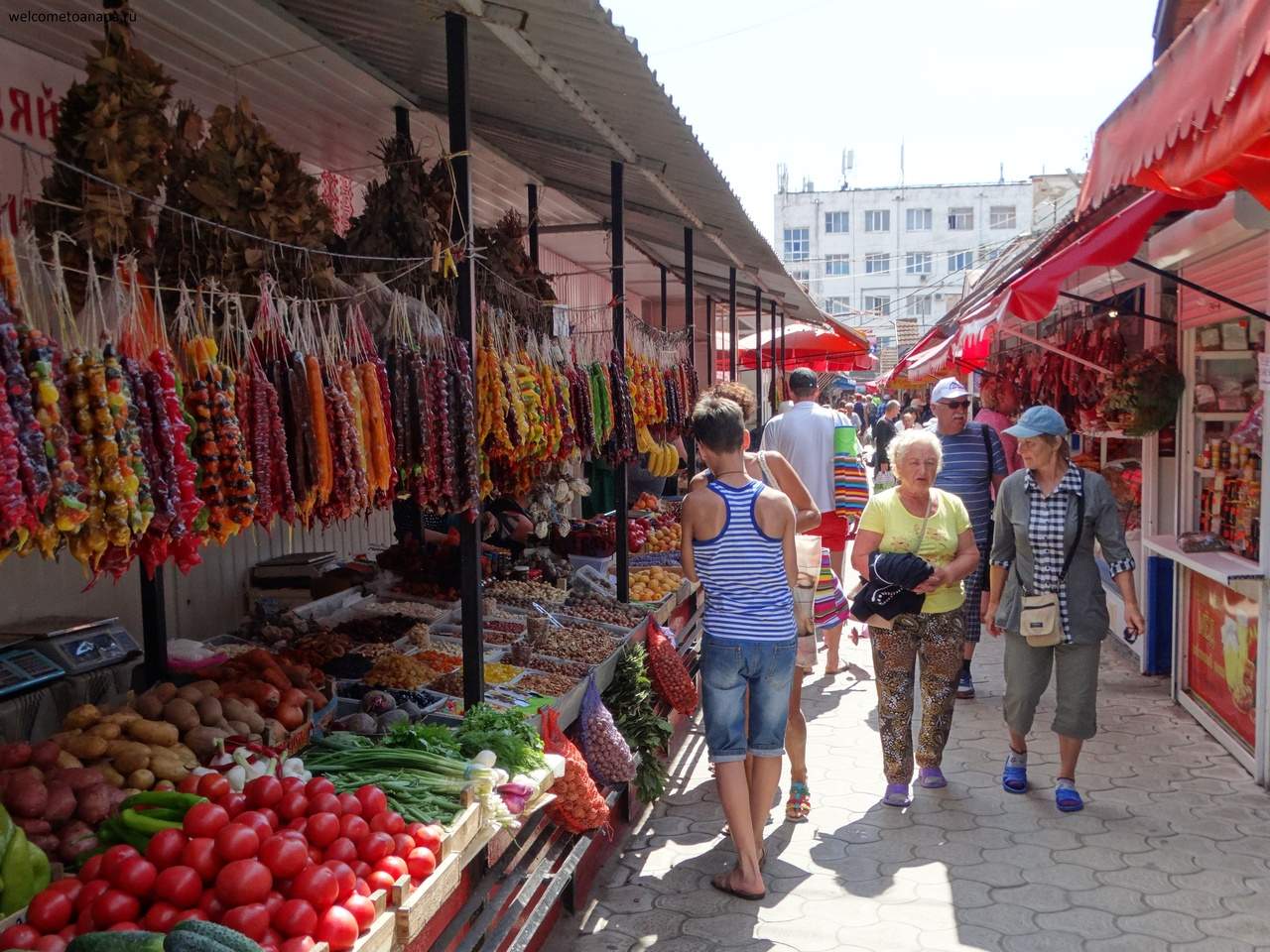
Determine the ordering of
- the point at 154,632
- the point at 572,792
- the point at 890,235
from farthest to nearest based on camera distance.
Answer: the point at 890,235 → the point at 154,632 → the point at 572,792

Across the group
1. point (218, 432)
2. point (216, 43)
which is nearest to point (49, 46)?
point (216, 43)

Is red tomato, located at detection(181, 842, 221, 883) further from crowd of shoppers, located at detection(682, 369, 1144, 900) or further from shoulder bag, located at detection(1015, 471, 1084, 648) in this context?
shoulder bag, located at detection(1015, 471, 1084, 648)

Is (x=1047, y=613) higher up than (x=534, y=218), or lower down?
lower down

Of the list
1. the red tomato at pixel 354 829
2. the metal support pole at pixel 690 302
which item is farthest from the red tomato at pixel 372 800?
the metal support pole at pixel 690 302

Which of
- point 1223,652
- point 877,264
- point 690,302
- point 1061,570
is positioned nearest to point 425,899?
point 1061,570

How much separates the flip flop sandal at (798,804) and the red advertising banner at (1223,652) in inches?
94.7

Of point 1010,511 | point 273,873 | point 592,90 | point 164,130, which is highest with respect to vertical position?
point 592,90

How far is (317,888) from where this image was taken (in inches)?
90.7

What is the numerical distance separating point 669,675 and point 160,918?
11.8 ft

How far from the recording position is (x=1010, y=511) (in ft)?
16.2

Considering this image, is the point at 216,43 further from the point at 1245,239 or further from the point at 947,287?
the point at 947,287

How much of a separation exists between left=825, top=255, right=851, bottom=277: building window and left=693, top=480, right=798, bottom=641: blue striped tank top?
52.8 meters

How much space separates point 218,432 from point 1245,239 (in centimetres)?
547

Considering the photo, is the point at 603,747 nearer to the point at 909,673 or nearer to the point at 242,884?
the point at 909,673
